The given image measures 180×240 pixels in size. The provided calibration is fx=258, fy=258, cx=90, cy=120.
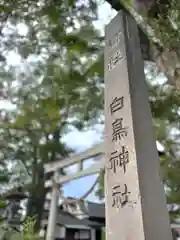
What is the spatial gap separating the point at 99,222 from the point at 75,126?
158 inches

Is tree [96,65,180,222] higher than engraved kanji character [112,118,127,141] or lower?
higher

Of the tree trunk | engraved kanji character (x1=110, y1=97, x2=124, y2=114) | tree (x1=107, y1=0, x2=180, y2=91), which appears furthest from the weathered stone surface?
the tree trunk

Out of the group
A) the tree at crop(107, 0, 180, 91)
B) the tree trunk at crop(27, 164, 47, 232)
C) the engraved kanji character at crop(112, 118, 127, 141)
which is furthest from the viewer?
the tree trunk at crop(27, 164, 47, 232)

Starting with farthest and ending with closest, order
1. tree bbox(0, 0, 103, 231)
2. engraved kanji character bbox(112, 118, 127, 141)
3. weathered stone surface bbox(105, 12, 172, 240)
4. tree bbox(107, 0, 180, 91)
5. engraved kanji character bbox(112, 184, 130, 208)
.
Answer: tree bbox(0, 0, 103, 231) < tree bbox(107, 0, 180, 91) < engraved kanji character bbox(112, 118, 127, 141) < engraved kanji character bbox(112, 184, 130, 208) < weathered stone surface bbox(105, 12, 172, 240)

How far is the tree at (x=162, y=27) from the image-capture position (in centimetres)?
214

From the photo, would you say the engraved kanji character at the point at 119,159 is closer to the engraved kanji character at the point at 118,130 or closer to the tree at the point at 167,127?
the engraved kanji character at the point at 118,130

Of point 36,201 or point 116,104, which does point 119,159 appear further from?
point 36,201

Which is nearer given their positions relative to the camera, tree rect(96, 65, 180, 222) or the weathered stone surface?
the weathered stone surface

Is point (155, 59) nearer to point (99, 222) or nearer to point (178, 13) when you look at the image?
point (178, 13)

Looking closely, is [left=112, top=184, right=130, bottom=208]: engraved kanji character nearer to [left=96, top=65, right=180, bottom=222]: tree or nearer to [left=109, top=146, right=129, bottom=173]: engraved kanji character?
[left=109, top=146, right=129, bottom=173]: engraved kanji character

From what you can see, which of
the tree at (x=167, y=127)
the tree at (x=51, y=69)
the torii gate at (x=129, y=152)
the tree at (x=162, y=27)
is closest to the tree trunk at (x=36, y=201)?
the tree at (x=51, y=69)

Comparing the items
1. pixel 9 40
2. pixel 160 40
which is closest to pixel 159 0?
pixel 160 40

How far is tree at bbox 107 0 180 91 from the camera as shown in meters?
2.14

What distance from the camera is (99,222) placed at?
370 inches
